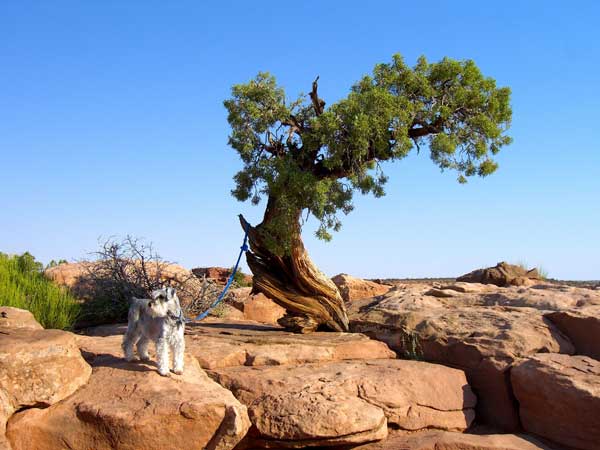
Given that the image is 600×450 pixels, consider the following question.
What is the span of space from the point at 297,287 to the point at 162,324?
4731 millimetres

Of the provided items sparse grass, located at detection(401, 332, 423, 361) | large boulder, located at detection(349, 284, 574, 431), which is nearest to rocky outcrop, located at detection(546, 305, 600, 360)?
large boulder, located at detection(349, 284, 574, 431)

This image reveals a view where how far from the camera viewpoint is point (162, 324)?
23.4 ft

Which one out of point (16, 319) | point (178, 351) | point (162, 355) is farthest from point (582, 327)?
point (16, 319)

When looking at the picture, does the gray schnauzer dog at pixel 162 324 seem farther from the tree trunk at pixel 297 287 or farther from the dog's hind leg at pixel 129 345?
the tree trunk at pixel 297 287

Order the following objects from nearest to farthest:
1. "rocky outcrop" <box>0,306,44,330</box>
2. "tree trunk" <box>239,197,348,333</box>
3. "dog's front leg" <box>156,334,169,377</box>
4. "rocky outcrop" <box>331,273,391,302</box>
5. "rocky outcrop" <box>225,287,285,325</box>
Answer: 1. "dog's front leg" <box>156,334,169,377</box>
2. "rocky outcrop" <box>0,306,44,330</box>
3. "tree trunk" <box>239,197,348,333</box>
4. "rocky outcrop" <box>225,287,285,325</box>
5. "rocky outcrop" <box>331,273,391,302</box>

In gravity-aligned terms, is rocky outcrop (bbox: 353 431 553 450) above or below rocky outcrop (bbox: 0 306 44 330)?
below

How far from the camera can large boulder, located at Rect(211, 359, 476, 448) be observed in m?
7.58

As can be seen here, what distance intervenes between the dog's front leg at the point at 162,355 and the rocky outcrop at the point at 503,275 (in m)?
15.6

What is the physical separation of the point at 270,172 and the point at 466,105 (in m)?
4.10

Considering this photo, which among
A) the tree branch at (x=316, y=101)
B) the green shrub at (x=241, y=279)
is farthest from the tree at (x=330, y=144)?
the green shrub at (x=241, y=279)

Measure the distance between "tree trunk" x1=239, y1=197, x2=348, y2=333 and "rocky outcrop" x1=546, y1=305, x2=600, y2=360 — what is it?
13.2ft

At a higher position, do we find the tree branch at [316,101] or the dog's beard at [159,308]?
the tree branch at [316,101]

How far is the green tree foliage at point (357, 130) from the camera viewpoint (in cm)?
1034

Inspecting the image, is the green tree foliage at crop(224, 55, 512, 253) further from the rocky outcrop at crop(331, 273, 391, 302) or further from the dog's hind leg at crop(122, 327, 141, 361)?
the rocky outcrop at crop(331, 273, 391, 302)
